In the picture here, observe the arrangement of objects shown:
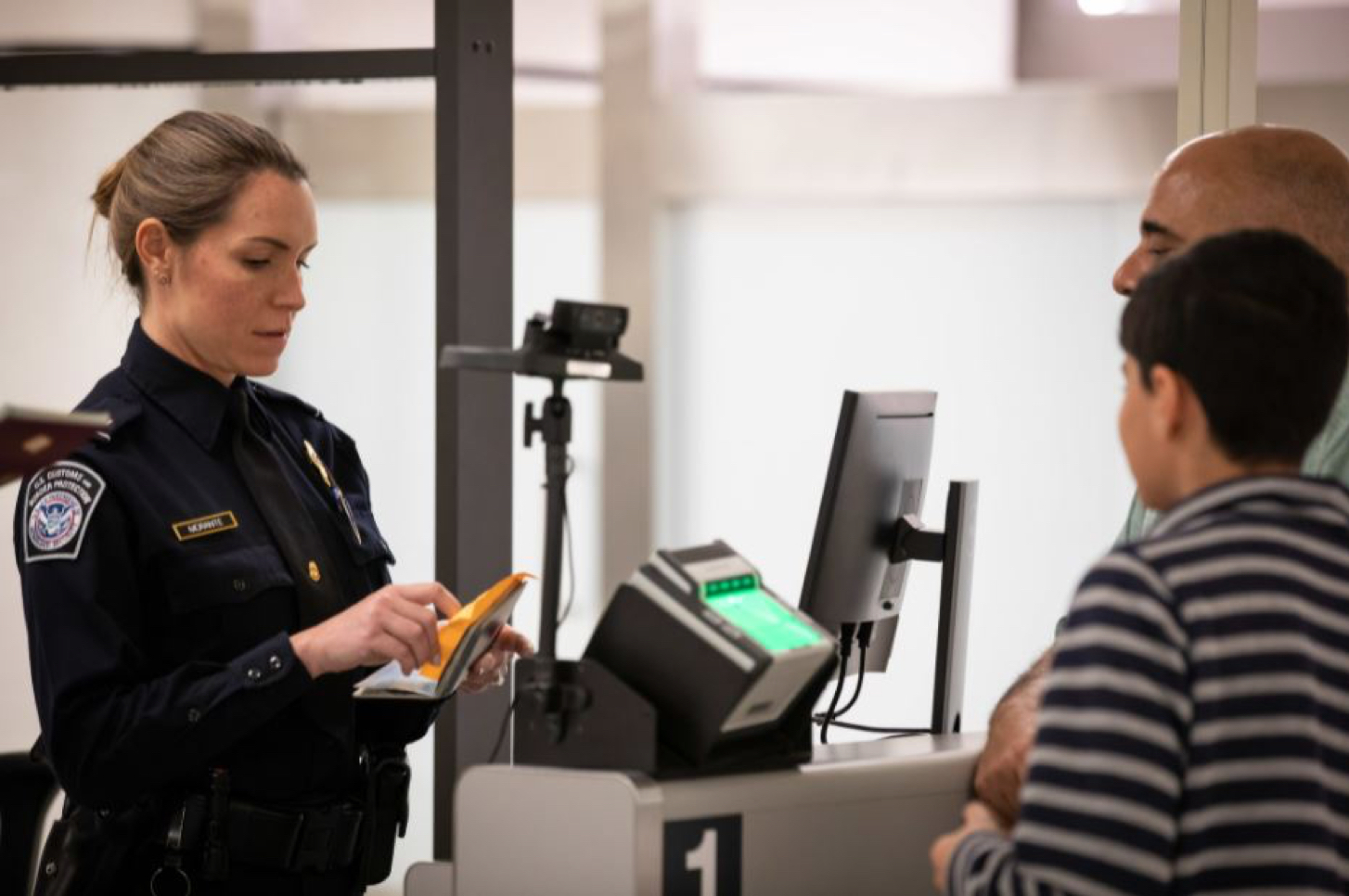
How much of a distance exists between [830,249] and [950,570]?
7.54 feet

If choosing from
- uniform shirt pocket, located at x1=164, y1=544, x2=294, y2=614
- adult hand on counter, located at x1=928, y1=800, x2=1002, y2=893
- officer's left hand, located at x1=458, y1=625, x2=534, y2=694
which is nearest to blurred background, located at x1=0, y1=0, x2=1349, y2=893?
officer's left hand, located at x1=458, y1=625, x2=534, y2=694

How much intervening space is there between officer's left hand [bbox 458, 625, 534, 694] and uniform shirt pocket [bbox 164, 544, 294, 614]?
285 millimetres

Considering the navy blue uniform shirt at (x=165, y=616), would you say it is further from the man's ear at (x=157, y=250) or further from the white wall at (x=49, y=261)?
the white wall at (x=49, y=261)

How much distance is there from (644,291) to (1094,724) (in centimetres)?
328

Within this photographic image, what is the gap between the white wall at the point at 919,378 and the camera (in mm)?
4195

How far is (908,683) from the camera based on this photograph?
412cm

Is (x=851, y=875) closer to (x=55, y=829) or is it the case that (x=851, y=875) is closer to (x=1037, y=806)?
(x=1037, y=806)

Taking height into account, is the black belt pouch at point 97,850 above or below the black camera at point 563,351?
below

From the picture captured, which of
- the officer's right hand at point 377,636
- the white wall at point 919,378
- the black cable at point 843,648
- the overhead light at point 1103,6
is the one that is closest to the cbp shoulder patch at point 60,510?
the officer's right hand at point 377,636

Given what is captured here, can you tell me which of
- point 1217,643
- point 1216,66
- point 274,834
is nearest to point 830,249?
point 1216,66

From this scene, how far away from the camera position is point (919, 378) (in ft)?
14.1

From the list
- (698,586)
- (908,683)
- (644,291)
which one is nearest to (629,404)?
(644,291)

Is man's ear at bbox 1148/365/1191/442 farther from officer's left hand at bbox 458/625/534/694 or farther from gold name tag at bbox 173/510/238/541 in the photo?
gold name tag at bbox 173/510/238/541

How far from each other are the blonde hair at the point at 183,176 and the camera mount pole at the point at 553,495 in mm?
531
